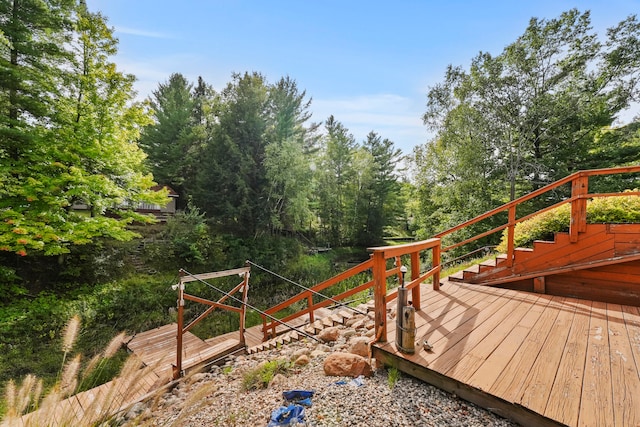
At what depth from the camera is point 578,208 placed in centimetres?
325

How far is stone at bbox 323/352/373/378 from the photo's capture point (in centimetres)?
222

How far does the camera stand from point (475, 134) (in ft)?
38.5

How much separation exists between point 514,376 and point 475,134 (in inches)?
499

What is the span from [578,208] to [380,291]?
10.3 ft

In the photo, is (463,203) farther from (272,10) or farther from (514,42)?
(272,10)

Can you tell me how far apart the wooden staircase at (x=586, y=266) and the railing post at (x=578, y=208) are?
0.22 ft

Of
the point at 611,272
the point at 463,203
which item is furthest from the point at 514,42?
the point at 611,272

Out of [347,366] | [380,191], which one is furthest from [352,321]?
[380,191]

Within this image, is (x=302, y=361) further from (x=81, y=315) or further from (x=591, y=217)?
(x=81, y=315)

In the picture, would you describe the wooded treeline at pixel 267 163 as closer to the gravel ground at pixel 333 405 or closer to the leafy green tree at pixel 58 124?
the leafy green tree at pixel 58 124

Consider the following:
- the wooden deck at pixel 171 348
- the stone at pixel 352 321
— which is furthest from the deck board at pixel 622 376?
the wooden deck at pixel 171 348

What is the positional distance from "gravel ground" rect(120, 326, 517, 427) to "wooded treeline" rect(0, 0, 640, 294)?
6.84 m

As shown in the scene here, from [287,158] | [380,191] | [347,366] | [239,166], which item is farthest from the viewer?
[380,191]

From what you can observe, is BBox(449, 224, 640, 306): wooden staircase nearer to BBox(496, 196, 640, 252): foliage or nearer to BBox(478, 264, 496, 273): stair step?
BBox(478, 264, 496, 273): stair step
